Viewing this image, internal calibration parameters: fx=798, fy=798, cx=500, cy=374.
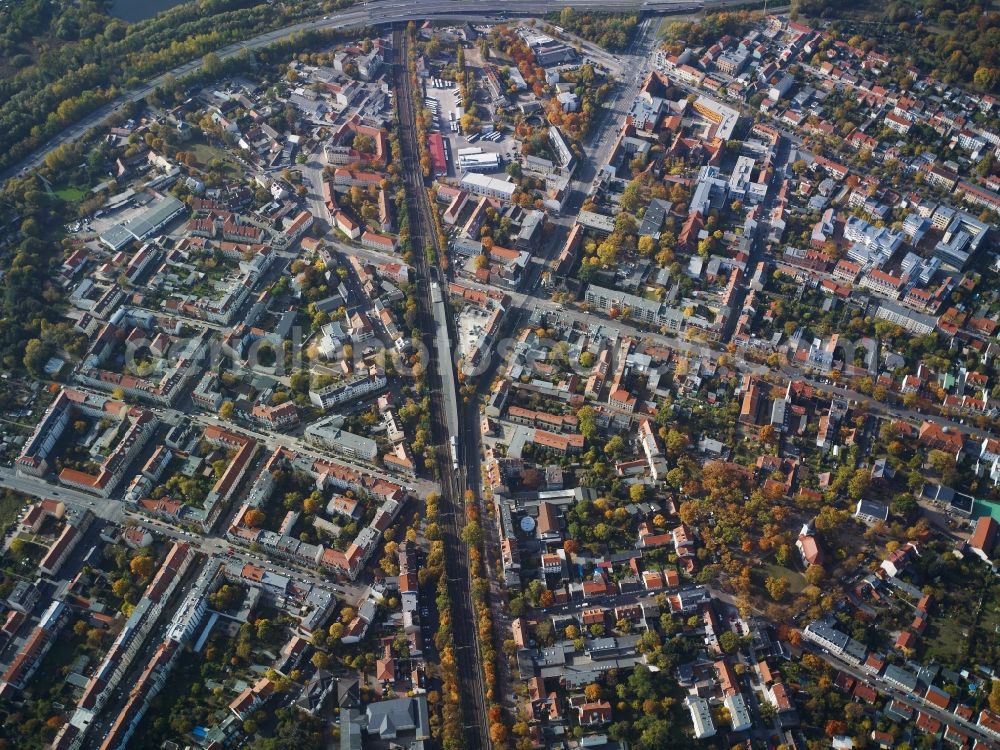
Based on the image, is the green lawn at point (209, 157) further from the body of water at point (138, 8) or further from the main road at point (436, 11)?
the body of water at point (138, 8)

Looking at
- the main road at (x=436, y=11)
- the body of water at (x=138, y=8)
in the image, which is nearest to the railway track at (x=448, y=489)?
the main road at (x=436, y=11)

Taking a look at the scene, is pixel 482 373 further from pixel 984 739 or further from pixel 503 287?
pixel 984 739

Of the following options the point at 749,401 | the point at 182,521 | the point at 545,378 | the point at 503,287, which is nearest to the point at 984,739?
the point at 749,401

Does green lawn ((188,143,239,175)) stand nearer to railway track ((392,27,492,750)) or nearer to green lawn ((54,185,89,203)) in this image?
green lawn ((54,185,89,203))

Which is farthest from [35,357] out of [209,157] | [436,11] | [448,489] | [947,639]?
[947,639]

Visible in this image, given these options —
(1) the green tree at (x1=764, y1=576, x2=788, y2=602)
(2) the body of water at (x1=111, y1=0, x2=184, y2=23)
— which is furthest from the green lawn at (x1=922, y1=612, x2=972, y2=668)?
(2) the body of water at (x1=111, y1=0, x2=184, y2=23)

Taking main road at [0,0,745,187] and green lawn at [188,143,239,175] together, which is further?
main road at [0,0,745,187]

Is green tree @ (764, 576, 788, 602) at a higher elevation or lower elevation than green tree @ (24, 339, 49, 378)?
higher

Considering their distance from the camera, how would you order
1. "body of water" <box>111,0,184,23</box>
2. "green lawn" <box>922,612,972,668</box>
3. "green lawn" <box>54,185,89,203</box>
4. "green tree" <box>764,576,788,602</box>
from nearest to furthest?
"green lawn" <box>922,612,972,668</box> < "green tree" <box>764,576,788,602</box> < "green lawn" <box>54,185,89,203</box> < "body of water" <box>111,0,184,23</box>
